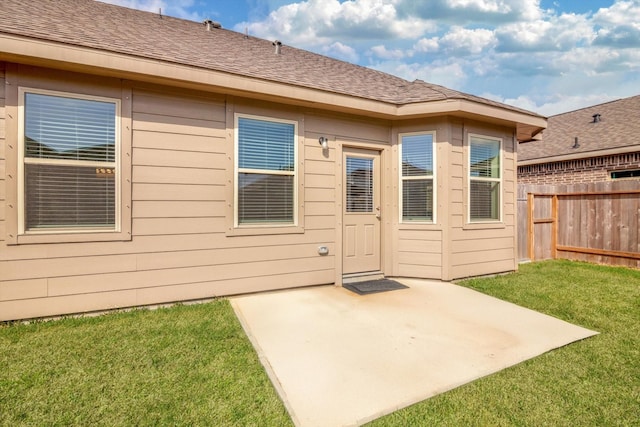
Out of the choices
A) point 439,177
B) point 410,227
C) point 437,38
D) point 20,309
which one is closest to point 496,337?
point 410,227

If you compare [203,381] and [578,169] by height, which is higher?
[578,169]

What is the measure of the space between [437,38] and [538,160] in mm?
7576

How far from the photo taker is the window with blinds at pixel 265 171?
381 cm

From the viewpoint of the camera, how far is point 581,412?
1722 mm

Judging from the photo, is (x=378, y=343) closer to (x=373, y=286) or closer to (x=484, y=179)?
(x=373, y=286)

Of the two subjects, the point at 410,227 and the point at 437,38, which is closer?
the point at 410,227

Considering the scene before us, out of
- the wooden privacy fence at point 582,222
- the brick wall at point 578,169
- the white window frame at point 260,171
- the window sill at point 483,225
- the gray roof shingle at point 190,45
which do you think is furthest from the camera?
the brick wall at point 578,169

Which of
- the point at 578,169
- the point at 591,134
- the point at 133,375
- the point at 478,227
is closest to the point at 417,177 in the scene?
the point at 478,227

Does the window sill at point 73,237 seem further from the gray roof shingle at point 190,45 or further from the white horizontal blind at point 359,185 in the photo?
the white horizontal blind at point 359,185

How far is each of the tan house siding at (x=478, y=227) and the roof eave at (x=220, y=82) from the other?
0.98 feet

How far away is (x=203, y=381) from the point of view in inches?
77.7

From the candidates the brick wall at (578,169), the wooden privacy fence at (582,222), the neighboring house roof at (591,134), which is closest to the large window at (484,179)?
the wooden privacy fence at (582,222)

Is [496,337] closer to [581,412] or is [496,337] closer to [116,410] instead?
[581,412]

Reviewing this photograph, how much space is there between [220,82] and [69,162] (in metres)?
1.81
